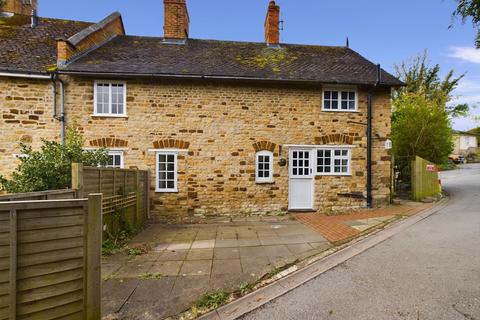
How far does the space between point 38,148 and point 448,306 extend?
11949mm

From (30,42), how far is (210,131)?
8.67 meters

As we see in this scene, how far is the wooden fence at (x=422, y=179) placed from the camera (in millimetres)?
12133

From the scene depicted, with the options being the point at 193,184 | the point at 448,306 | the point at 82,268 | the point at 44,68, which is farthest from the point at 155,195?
the point at 448,306

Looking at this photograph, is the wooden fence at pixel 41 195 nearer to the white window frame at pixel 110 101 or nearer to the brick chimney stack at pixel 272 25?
the white window frame at pixel 110 101

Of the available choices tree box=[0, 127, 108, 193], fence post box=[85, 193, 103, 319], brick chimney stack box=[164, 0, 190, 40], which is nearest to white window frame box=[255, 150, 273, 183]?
tree box=[0, 127, 108, 193]

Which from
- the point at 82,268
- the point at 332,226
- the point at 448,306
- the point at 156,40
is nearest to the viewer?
the point at 82,268

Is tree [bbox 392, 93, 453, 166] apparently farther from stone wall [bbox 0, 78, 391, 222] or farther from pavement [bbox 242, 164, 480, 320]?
pavement [bbox 242, 164, 480, 320]

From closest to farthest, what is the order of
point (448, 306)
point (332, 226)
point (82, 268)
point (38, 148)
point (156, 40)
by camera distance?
point (82, 268) < point (448, 306) < point (332, 226) < point (38, 148) < point (156, 40)

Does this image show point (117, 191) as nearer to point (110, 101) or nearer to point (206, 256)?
point (206, 256)

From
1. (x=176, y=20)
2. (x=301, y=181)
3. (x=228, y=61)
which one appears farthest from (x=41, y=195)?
(x=176, y=20)

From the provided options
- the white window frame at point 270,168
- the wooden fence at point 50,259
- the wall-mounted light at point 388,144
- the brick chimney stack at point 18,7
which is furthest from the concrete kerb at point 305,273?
the brick chimney stack at point 18,7

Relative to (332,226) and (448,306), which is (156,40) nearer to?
(332,226)

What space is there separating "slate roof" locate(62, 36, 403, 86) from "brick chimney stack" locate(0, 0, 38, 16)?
274 inches

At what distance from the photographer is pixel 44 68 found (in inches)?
389
